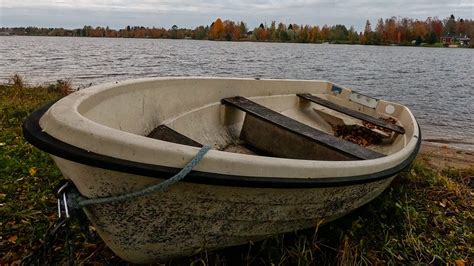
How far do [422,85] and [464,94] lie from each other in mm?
2956

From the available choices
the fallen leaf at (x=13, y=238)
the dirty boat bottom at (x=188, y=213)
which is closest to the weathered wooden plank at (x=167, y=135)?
the dirty boat bottom at (x=188, y=213)

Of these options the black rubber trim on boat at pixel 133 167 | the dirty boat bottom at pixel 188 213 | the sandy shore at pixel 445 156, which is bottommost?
the sandy shore at pixel 445 156

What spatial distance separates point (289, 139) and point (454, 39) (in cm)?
11020

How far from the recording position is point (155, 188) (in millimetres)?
1931

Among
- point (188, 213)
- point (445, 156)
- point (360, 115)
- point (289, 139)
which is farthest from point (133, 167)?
point (445, 156)

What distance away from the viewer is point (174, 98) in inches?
159

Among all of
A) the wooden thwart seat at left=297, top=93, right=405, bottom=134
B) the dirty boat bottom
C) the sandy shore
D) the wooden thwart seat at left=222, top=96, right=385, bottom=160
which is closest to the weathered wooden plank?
the dirty boat bottom

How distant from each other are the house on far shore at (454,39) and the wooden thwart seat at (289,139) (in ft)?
344

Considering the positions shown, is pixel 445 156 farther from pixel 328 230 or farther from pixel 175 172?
pixel 175 172

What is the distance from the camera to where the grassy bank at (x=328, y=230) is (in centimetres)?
287

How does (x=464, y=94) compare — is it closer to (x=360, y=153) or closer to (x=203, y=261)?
(x=360, y=153)

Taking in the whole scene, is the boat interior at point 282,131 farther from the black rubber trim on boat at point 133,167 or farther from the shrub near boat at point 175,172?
the black rubber trim on boat at point 133,167

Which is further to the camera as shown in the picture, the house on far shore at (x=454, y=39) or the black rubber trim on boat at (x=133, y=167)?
the house on far shore at (x=454, y=39)

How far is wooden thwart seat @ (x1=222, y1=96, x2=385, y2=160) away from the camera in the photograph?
3.33 metres
